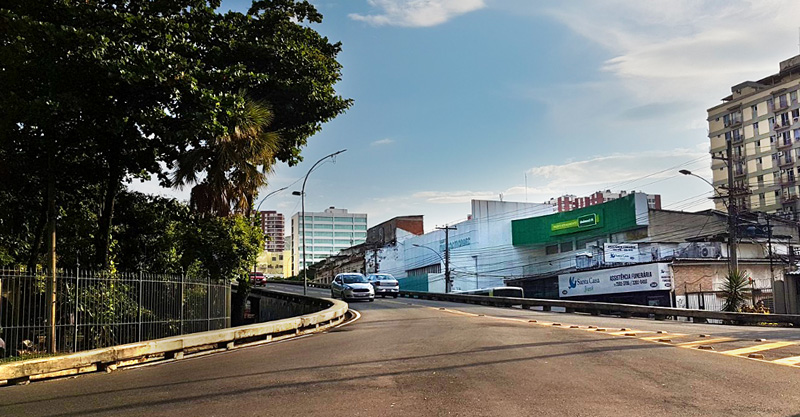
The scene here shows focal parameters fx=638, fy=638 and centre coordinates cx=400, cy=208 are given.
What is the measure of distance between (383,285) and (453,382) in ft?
114

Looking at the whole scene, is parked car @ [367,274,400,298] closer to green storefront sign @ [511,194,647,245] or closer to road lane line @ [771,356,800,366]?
green storefront sign @ [511,194,647,245]

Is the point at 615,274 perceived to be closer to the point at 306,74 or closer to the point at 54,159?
the point at 306,74

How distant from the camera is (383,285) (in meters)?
43.1

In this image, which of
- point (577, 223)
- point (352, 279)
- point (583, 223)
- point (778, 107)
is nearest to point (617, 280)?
point (583, 223)

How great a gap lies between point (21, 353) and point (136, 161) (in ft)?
20.5

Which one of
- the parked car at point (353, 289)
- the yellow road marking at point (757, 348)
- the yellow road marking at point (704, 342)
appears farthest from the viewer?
the parked car at point (353, 289)

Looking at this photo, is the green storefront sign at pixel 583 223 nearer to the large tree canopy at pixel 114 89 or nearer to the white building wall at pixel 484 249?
the white building wall at pixel 484 249

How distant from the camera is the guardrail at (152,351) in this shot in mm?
10023

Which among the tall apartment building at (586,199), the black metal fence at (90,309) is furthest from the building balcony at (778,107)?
the black metal fence at (90,309)

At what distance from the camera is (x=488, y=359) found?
10.8 m

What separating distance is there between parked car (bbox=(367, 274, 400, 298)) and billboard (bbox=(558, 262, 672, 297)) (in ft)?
60.5

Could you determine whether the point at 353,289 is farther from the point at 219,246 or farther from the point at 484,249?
the point at 484,249

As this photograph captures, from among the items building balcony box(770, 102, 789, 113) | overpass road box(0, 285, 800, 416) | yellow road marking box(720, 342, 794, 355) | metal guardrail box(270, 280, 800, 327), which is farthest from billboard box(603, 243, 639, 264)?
building balcony box(770, 102, 789, 113)

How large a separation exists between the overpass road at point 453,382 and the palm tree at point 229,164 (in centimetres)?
586
